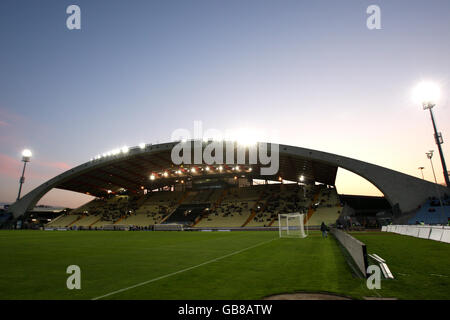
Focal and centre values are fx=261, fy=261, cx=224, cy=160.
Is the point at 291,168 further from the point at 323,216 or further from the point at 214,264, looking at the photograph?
the point at 214,264

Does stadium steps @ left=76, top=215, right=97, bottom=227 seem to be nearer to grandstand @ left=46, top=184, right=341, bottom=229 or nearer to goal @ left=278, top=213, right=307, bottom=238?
grandstand @ left=46, top=184, right=341, bottom=229

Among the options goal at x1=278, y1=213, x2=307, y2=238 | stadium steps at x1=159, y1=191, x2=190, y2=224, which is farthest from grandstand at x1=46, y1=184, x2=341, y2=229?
goal at x1=278, y1=213, x2=307, y2=238

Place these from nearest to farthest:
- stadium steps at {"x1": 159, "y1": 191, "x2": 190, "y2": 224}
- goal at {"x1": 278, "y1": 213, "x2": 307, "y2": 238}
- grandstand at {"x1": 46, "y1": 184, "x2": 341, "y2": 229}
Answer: goal at {"x1": 278, "y1": 213, "x2": 307, "y2": 238}, grandstand at {"x1": 46, "y1": 184, "x2": 341, "y2": 229}, stadium steps at {"x1": 159, "y1": 191, "x2": 190, "y2": 224}

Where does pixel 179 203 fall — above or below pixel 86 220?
above

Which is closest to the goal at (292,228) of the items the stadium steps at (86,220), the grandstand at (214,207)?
the grandstand at (214,207)

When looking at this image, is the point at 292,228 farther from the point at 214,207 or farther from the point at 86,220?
the point at 86,220

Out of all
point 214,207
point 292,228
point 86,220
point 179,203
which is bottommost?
point 86,220

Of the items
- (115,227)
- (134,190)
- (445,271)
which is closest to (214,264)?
(445,271)

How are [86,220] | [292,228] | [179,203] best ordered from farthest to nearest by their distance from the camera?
[179,203]
[86,220]
[292,228]

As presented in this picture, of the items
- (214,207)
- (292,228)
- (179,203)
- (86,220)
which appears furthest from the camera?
(179,203)

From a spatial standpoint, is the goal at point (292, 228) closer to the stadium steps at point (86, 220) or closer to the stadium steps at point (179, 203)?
the stadium steps at point (179, 203)

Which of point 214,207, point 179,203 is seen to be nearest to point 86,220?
point 179,203

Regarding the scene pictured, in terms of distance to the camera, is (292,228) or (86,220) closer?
(292,228)
